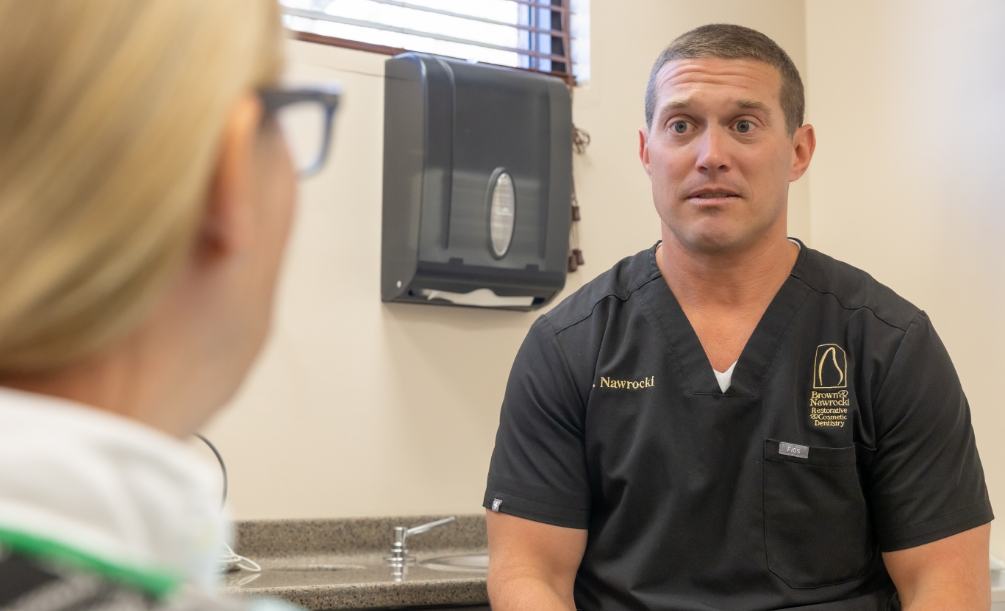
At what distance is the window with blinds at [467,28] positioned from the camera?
262 cm

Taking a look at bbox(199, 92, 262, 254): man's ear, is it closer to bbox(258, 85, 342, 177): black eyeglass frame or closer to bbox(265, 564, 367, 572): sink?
bbox(258, 85, 342, 177): black eyeglass frame

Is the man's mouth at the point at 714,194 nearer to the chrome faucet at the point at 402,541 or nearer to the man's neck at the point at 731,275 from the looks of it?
the man's neck at the point at 731,275

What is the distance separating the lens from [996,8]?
2.53 meters

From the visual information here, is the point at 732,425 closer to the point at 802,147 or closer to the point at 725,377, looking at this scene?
the point at 725,377

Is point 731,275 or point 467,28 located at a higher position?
point 467,28

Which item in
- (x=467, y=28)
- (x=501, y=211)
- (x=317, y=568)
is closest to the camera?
(x=317, y=568)

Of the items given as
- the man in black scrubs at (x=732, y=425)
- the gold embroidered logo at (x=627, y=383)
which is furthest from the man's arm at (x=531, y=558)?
the gold embroidered logo at (x=627, y=383)

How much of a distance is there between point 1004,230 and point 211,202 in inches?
91.7

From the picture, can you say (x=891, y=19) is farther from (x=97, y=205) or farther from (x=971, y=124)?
(x=97, y=205)

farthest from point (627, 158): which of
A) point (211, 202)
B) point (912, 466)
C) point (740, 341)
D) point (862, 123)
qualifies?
point (211, 202)

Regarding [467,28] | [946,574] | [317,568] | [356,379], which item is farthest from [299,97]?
[467,28]

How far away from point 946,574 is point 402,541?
3.78ft

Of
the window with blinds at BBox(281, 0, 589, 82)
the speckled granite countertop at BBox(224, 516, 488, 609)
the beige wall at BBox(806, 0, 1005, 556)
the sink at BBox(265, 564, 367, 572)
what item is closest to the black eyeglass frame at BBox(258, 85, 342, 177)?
the speckled granite countertop at BBox(224, 516, 488, 609)

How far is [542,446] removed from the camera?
6.06ft
